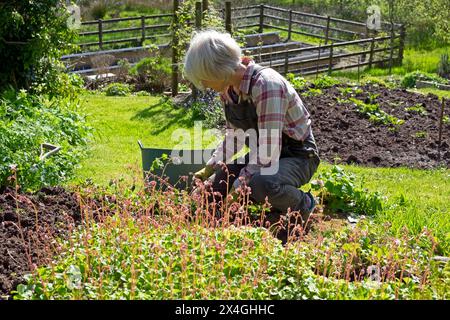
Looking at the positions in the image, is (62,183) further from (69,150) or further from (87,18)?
(87,18)

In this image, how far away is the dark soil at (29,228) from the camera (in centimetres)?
421

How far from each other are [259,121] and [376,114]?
16.2 ft

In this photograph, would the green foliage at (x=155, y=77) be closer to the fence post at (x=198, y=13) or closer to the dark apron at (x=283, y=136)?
the fence post at (x=198, y=13)

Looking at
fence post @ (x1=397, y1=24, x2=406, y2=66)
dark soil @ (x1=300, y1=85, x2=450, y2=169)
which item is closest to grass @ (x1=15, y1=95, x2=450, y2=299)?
dark soil @ (x1=300, y1=85, x2=450, y2=169)

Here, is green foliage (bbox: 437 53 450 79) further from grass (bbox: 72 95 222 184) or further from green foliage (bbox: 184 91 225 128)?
grass (bbox: 72 95 222 184)

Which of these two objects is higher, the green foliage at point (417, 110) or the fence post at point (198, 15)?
the fence post at point (198, 15)

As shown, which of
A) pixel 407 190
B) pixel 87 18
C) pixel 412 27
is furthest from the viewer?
pixel 87 18

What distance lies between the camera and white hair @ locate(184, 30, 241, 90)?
461 cm

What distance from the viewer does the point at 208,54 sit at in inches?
181

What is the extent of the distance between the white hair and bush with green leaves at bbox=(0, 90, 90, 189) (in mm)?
1440

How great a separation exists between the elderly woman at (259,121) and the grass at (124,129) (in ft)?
4.39

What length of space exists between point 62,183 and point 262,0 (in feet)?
64.0

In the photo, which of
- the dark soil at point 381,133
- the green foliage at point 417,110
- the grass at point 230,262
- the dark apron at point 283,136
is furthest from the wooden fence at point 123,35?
the grass at point 230,262

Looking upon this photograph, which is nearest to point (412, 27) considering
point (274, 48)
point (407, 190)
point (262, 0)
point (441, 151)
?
point (274, 48)
